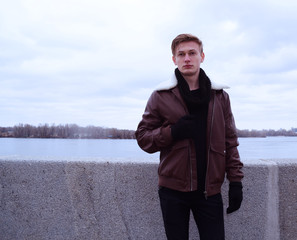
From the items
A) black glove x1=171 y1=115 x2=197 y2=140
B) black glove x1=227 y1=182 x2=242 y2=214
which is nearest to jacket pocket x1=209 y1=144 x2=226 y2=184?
black glove x1=227 y1=182 x2=242 y2=214

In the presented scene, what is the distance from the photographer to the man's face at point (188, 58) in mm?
2213

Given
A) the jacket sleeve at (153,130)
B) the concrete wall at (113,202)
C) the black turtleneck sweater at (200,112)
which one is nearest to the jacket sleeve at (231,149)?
the black turtleneck sweater at (200,112)

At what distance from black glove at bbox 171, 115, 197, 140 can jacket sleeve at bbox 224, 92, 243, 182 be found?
0.37m

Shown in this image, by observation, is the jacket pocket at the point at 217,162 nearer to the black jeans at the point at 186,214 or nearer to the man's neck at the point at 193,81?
the black jeans at the point at 186,214

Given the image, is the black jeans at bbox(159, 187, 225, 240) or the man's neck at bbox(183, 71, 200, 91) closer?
the black jeans at bbox(159, 187, 225, 240)

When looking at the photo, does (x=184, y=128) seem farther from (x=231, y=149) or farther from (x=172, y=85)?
(x=231, y=149)

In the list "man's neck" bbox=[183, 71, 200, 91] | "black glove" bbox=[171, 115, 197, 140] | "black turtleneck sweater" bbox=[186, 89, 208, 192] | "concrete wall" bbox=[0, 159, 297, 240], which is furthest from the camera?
"concrete wall" bbox=[0, 159, 297, 240]

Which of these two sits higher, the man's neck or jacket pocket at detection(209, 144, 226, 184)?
the man's neck

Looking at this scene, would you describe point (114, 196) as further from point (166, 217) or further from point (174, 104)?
point (174, 104)

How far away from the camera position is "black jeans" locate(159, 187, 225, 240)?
82.9 inches

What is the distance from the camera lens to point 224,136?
7.19ft

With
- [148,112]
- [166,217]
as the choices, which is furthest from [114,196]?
[148,112]

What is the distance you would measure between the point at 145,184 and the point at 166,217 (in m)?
0.76

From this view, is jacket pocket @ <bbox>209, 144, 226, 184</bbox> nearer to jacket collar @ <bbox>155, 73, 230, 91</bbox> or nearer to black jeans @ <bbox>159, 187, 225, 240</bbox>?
black jeans @ <bbox>159, 187, 225, 240</bbox>
